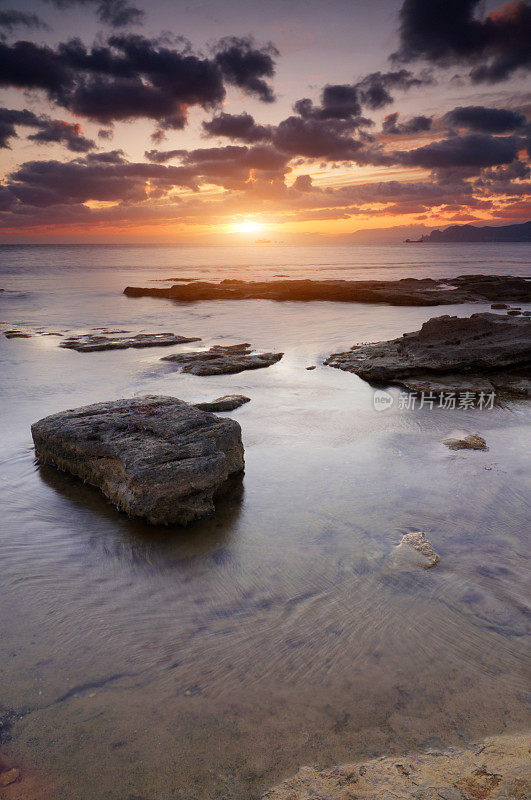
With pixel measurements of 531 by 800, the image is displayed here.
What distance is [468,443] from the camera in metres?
7.86

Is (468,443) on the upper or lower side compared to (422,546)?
upper

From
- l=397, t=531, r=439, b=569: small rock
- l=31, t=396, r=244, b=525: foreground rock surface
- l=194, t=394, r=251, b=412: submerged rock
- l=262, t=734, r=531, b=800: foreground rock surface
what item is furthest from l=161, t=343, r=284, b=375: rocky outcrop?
l=262, t=734, r=531, b=800: foreground rock surface

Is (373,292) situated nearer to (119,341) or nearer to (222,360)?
(119,341)

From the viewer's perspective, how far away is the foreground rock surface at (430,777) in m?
A: 2.55

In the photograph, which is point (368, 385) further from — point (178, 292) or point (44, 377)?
A: point (178, 292)

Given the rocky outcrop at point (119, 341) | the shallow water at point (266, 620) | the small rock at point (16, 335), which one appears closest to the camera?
the shallow water at point (266, 620)

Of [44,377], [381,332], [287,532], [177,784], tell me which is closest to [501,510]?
[287,532]

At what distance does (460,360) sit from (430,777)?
407 inches

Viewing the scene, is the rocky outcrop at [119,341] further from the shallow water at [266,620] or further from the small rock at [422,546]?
the small rock at [422,546]

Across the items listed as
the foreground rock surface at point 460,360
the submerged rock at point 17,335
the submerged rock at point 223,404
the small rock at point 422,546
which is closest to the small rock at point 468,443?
the foreground rock surface at point 460,360

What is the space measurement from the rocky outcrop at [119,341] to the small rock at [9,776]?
15.1m

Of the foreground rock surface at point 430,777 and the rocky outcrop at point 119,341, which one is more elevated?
the rocky outcrop at point 119,341

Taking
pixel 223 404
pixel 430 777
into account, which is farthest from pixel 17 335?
pixel 430 777

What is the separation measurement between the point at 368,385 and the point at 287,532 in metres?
7.04
